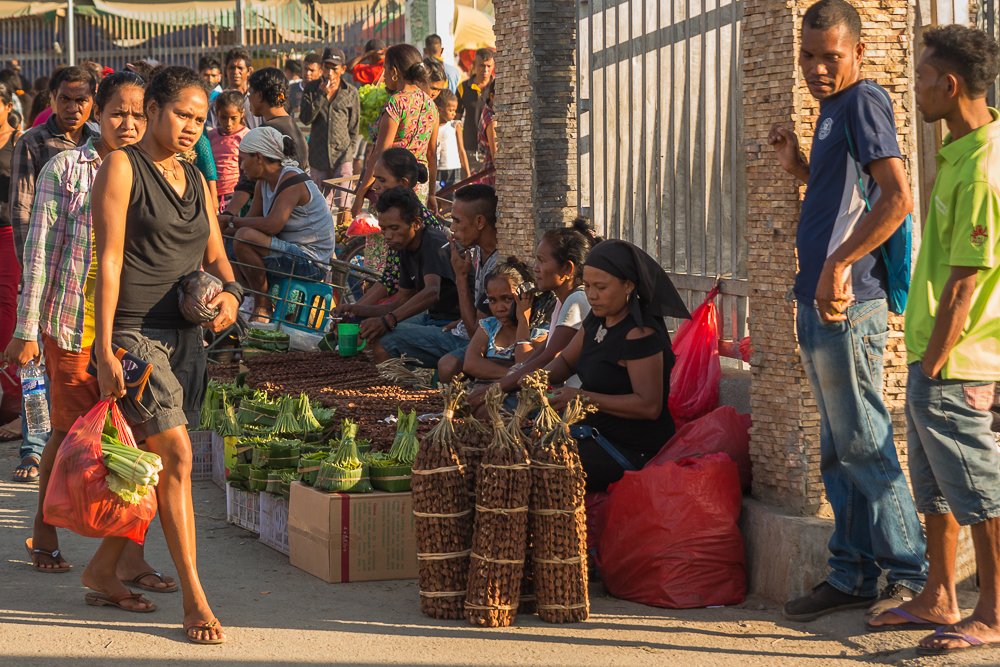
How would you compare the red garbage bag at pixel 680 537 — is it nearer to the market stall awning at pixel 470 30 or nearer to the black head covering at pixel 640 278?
the black head covering at pixel 640 278

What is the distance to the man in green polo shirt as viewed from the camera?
432cm

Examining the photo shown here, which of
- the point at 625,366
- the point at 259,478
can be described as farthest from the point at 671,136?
the point at 259,478

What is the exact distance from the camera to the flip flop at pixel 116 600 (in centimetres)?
520

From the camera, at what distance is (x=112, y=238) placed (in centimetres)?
475

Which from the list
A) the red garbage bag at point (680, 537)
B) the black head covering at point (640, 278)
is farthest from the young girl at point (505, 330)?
the red garbage bag at point (680, 537)

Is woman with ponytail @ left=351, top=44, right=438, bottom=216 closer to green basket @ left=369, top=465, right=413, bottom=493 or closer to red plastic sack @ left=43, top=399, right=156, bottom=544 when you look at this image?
green basket @ left=369, top=465, right=413, bottom=493

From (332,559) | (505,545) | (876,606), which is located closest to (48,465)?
(332,559)

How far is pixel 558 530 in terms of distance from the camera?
5043 millimetres

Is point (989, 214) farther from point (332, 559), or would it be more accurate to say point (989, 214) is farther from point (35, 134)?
point (35, 134)

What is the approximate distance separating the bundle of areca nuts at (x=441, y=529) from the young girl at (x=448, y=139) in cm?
888

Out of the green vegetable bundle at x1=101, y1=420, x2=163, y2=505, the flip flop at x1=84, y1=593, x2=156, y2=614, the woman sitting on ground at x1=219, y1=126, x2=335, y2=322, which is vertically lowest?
the flip flop at x1=84, y1=593, x2=156, y2=614

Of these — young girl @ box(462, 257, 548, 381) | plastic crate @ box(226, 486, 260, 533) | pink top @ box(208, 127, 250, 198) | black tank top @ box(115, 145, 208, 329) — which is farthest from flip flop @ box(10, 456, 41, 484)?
pink top @ box(208, 127, 250, 198)

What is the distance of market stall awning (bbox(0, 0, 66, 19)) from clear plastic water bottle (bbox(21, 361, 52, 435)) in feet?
58.1

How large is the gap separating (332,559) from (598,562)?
1.06 m
